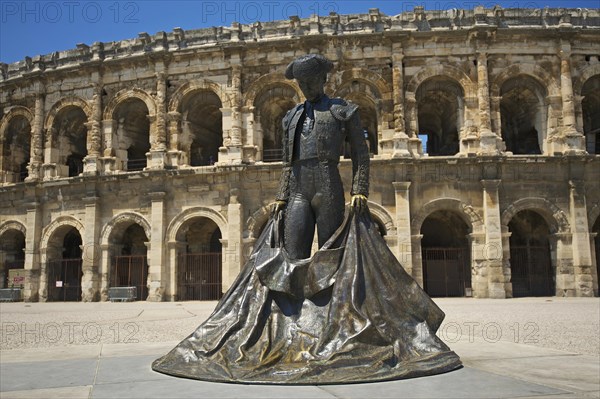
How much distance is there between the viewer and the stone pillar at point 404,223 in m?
17.2

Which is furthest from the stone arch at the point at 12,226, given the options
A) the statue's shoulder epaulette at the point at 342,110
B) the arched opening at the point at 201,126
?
the statue's shoulder epaulette at the point at 342,110

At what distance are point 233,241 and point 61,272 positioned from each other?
759 centimetres

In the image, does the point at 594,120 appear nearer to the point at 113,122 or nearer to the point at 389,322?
the point at 113,122

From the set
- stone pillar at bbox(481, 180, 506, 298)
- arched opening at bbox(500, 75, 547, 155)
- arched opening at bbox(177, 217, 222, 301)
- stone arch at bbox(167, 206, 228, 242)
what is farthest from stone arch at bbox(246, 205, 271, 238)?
arched opening at bbox(500, 75, 547, 155)

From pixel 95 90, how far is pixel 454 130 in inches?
538

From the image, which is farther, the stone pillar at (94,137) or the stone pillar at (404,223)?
the stone pillar at (94,137)

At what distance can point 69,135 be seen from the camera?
21.6 metres

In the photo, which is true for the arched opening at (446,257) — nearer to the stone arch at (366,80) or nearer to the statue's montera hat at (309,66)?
the stone arch at (366,80)

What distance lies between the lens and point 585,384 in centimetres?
373

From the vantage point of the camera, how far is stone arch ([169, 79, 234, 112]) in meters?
19.0

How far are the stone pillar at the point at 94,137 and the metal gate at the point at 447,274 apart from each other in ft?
40.4

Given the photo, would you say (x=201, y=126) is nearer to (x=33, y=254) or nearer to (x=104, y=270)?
(x=104, y=270)

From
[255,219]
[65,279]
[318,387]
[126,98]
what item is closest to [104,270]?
[65,279]

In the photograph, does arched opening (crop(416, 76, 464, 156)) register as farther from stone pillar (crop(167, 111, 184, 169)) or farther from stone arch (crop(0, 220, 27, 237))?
stone arch (crop(0, 220, 27, 237))
